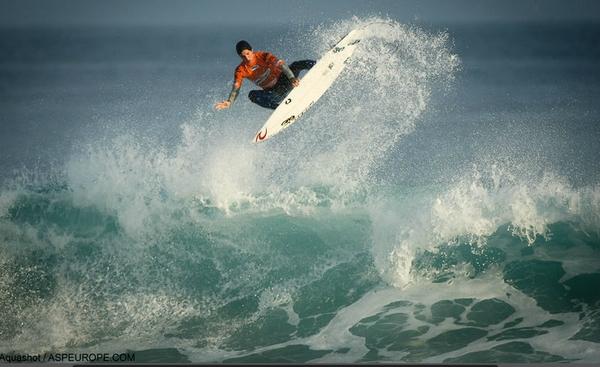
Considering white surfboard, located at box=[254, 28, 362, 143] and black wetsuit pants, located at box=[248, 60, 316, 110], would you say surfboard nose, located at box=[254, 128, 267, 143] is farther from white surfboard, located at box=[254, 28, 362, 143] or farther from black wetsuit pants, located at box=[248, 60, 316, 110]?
black wetsuit pants, located at box=[248, 60, 316, 110]

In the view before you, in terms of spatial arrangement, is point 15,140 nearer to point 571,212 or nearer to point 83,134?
point 83,134

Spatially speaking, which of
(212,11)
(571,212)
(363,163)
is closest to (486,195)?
(571,212)

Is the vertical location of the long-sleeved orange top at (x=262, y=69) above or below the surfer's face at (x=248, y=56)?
below

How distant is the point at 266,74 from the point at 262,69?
0.07 m

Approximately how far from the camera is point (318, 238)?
240 inches

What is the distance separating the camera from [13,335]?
4.89 metres

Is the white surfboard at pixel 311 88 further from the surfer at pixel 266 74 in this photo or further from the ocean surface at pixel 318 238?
the ocean surface at pixel 318 238

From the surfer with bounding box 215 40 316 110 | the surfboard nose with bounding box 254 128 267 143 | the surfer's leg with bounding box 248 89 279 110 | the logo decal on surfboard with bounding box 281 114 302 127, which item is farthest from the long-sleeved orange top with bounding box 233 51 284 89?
the surfboard nose with bounding box 254 128 267 143

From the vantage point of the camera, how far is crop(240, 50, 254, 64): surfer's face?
17.2 ft

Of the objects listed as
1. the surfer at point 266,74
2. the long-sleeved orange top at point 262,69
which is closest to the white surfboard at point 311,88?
the surfer at point 266,74

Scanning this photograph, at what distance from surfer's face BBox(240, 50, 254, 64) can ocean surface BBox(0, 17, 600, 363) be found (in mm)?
1616

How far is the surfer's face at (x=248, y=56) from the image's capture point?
5.24 metres

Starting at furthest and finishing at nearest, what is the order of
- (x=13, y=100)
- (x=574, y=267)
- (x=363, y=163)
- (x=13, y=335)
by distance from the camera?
(x=13, y=100)
(x=363, y=163)
(x=574, y=267)
(x=13, y=335)

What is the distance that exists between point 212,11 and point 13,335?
566 cm
